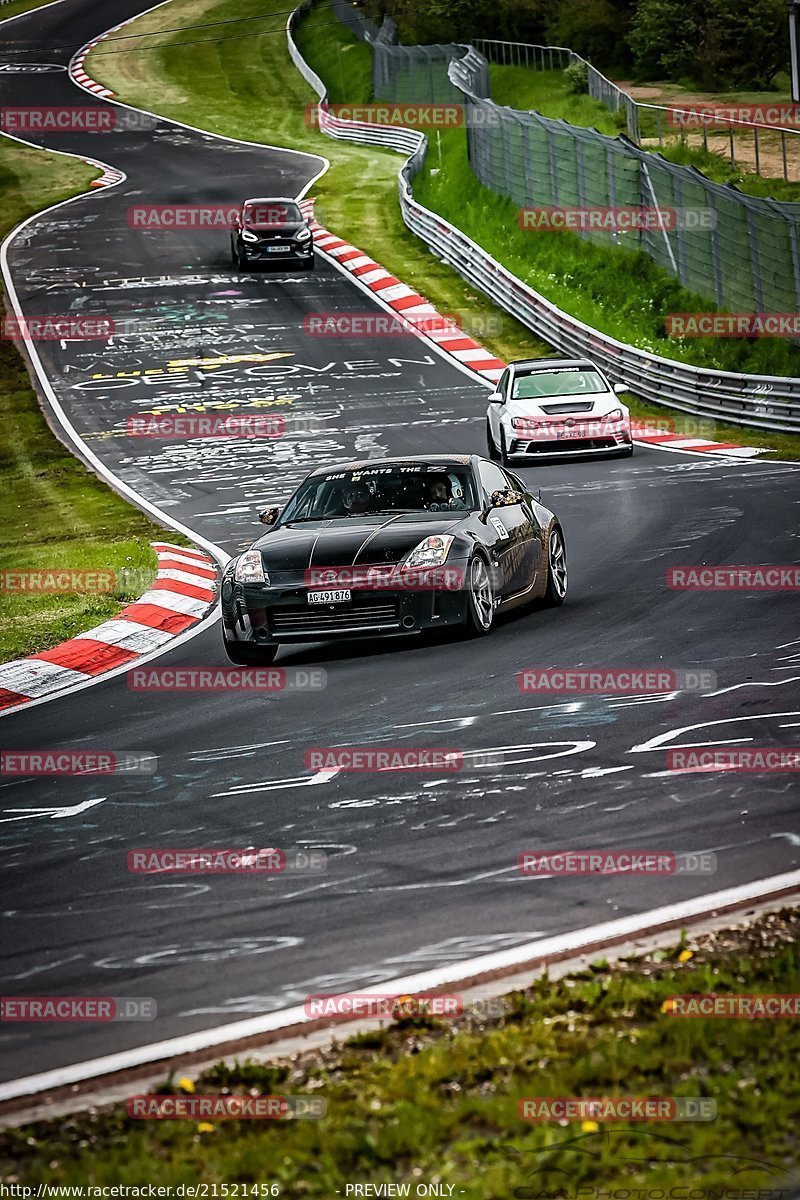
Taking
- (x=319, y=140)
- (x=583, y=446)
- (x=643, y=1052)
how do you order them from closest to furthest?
(x=643, y=1052), (x=583, y=446), (x=319, y=140)

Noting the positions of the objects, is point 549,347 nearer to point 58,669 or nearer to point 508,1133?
point 58,669

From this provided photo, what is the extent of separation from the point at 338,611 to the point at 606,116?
35.6m

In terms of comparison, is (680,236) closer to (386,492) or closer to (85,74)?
(386,492)

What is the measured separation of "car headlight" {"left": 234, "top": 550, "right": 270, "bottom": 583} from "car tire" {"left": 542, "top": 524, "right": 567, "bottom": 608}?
2581 mm

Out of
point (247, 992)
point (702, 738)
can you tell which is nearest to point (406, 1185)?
point (247, 992)

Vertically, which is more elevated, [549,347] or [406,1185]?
[406,1185]

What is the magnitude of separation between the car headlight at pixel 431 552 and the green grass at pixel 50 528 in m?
3.46

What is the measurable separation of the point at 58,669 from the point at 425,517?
9.82 feet

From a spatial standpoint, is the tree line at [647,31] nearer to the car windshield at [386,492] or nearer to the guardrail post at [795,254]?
the guardrail post at [795,254]

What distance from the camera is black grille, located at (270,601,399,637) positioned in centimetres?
1202

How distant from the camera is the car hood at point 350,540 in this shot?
12164mm

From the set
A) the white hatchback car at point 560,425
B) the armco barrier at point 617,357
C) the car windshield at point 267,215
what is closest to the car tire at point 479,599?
the white hatchback car at point 560,425

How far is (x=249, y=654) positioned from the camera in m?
12.4

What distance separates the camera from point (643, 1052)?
4.99 metres
